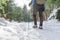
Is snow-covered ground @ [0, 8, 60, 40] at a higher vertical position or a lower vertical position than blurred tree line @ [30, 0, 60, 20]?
lower

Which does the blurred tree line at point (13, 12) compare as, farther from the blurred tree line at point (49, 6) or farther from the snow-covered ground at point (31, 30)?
the blurred tree line at point (49, 6)

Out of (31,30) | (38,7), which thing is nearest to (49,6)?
(38,7)

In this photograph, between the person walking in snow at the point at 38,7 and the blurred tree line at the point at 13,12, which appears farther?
the person walking in snow at the point at 38,7

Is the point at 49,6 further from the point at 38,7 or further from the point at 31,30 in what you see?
the point at 31,30

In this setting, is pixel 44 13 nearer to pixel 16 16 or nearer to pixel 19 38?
pixel 16 16

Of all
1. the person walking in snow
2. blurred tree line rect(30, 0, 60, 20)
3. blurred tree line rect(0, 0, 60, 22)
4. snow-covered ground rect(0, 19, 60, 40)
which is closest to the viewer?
snow-covered ground rect(0, 19, 60, 40)

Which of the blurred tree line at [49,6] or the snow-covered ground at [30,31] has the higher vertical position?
the blurred tree line at [49,6]

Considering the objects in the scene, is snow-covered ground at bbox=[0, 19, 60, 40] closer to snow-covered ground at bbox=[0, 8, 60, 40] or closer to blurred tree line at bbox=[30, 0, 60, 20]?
snow-covered ground at bbox=[0, 8, 60, 40]

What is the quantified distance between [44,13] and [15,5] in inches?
13.7

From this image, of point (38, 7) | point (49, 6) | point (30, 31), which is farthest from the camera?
point (49, 6)

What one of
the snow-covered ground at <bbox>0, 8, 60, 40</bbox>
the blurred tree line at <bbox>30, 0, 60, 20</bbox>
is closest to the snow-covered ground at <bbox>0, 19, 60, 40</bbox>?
the snow-covered ground at <bbox>0, 8, 60, 40</bbox>

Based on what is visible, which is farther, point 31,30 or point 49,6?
point 49,6

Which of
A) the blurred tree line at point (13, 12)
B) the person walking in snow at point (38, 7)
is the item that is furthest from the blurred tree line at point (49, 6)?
the blurred tree line at point (13, 12)

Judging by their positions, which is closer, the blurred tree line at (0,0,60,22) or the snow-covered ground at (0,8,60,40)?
the snow-covered ground at (0,8,60,40)
